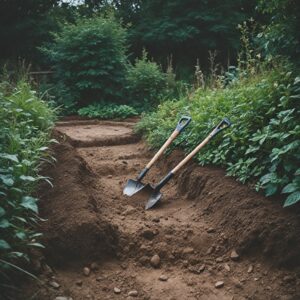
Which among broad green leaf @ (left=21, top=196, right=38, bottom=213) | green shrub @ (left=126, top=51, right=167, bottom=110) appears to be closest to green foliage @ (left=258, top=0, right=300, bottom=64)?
broad green leaf @ (left=21, top=196, right=38, bottom=213)

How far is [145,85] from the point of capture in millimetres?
9180

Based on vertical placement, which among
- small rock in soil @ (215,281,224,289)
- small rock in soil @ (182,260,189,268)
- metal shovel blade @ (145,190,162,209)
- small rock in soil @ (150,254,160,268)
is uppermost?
metal shovel blade @ (145,190,162,209)

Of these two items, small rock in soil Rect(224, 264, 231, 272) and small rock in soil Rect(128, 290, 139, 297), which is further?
small rock in soil Rect(224, 264, 231, 272)

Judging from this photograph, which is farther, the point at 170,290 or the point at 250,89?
the point at 250,89

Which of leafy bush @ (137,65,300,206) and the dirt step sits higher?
leafy bush @ (137,65,300,206)

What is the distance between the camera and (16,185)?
106 inches

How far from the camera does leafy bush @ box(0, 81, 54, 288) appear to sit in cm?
234

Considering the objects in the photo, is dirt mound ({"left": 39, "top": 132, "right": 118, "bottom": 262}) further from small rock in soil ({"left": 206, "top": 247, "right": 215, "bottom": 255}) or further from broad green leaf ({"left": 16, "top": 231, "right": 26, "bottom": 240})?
small rock in soil ({"left": 206, "top": 247, "right": 215, "bottom": 255})

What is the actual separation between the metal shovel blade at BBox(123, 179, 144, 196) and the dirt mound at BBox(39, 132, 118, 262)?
1.72ft

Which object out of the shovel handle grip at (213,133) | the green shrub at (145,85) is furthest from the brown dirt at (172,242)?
the green shrub at (145,85)

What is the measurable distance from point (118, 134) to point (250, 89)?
9.42 feet

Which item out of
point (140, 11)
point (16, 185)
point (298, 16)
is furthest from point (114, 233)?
point (140, 11)

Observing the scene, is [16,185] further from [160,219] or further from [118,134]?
[118,134]

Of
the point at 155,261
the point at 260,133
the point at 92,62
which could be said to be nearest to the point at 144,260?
the point at 155,261
